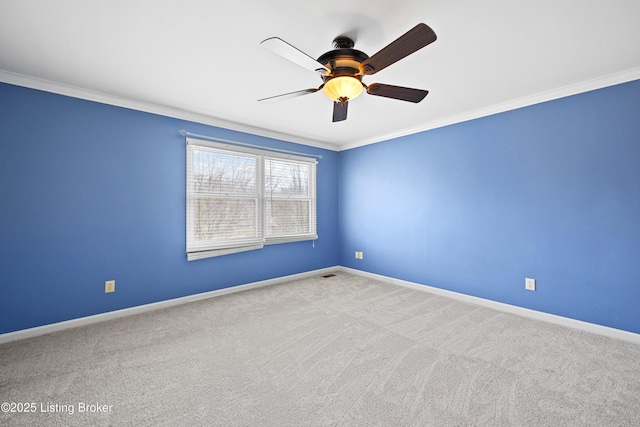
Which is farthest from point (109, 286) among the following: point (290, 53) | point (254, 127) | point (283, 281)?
point (290, 53)

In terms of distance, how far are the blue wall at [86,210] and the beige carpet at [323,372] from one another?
15.0 inches

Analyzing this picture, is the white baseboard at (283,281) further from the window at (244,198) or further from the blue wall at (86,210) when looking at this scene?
the window at (244,198)

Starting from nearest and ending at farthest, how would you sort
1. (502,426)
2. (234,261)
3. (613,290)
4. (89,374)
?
(502,426) → (89,374) → (613,290) → (234,261)

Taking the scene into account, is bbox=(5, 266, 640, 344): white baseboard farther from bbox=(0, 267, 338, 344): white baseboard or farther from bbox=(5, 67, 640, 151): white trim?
bbox=(5, 67, 640, 151): white trim

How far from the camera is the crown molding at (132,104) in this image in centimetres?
244

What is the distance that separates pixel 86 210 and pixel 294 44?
265 centimetres

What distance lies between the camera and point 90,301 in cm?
274

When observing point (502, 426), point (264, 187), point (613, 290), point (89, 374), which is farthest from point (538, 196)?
point (89, 374)

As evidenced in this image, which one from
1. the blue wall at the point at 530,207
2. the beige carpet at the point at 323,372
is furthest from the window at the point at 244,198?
the blue wall at the point at 530,207

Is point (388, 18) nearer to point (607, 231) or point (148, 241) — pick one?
point (607, 231)

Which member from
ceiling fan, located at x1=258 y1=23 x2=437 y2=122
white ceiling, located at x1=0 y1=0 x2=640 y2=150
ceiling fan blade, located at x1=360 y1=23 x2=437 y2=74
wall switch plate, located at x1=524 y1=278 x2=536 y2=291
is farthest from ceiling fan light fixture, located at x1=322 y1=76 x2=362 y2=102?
wall switch plate, located at x1=524 y1=278 x2=536 y2=291

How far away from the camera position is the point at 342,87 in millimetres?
1931

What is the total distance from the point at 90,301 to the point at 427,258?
13.4 ft

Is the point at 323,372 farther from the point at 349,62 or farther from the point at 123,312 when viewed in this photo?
the point at 123,312
